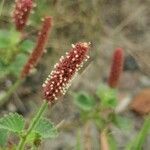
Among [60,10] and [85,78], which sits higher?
[60,10]

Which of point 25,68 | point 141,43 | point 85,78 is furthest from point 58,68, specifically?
point 141,43

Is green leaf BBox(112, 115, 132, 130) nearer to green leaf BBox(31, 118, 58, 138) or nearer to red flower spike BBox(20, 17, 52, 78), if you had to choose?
red flower spike BBox(20, 17, 52, 78)

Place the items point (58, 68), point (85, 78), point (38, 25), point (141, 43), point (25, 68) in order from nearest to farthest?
point (58, 68) < point (25, 68) < point (38, 25) < point (85, 78) < point (141, 43)

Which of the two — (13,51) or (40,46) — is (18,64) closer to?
(13,51)

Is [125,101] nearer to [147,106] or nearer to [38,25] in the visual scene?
[147,106]

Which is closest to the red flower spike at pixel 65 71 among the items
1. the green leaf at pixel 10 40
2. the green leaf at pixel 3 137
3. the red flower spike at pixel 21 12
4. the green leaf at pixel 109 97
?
the green leaf at pixel 3 137

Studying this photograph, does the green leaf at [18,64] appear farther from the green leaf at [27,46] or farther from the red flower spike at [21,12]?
the red flower spike at [21,12]
